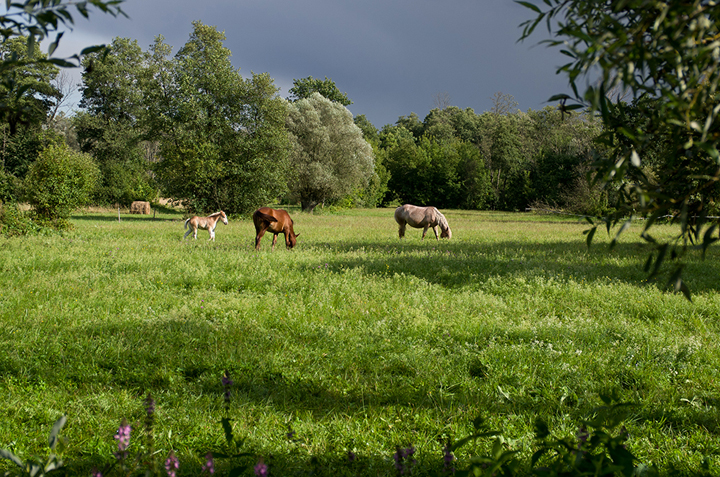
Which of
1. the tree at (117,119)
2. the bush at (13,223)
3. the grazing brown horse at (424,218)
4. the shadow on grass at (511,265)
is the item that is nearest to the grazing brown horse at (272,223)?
the shadow on grass at (511,265)

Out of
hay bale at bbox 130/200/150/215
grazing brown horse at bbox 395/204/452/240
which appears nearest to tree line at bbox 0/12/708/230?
hay bale at bbox 130/200/150/215

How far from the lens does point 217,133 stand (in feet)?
97.7

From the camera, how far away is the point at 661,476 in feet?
10.4

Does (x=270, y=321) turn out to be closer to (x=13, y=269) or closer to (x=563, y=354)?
(x=563, y=354)

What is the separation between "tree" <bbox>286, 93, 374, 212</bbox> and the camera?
135 feet

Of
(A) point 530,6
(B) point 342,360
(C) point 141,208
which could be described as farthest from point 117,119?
(A) point 530,6

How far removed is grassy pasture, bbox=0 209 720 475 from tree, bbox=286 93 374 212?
106ft

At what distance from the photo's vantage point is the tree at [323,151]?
135 feet

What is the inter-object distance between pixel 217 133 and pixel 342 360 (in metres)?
27.9

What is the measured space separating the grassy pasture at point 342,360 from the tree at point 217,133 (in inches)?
828

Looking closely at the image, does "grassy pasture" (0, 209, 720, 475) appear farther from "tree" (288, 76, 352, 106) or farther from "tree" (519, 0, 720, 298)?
"tree" (288, 76, 352, 106)

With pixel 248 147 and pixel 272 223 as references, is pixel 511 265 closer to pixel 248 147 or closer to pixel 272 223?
pixel 272 223

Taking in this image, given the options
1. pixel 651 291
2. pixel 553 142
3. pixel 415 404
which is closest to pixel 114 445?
pixel 415 404

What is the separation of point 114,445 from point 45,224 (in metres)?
18.4
